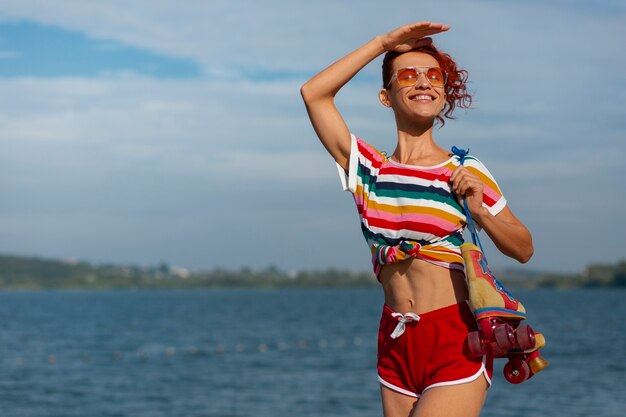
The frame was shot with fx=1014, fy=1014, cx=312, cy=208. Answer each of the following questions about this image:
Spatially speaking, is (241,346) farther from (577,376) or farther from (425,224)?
(425,224)

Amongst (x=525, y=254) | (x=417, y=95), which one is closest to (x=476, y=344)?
(x=525, y=254)

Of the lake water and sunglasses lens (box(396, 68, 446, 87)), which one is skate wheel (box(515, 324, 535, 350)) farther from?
the lake water

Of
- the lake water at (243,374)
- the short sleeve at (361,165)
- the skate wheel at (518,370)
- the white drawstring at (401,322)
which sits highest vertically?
the short sleeve at (361,165)

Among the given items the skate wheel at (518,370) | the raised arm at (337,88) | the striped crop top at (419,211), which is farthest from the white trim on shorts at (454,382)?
the raised arm at (337,88)

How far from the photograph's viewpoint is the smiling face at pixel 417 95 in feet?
14.5

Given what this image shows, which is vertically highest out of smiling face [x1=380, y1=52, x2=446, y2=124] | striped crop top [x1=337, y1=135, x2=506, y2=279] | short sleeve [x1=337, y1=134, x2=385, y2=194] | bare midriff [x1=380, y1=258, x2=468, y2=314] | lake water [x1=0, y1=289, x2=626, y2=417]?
smiling face [x1=380, y1=52, x2=446, y2=124]

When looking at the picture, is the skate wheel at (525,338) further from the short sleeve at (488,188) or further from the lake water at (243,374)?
the lake water at (243,374)

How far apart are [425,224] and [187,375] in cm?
3843

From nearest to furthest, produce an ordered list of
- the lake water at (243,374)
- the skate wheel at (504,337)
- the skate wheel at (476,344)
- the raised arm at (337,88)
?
the skate wheel at (504,337), the skate wheel at (476,344), the raised arm at (337,88), the lake water at (243,374)

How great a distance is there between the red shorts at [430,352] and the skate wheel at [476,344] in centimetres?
8

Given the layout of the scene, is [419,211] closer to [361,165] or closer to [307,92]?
[361,165]

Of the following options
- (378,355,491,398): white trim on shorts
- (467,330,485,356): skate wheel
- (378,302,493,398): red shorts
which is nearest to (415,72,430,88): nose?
(378,302,493,398): red shorts

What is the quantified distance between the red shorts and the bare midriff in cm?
4

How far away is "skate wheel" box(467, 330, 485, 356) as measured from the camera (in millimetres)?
4156
